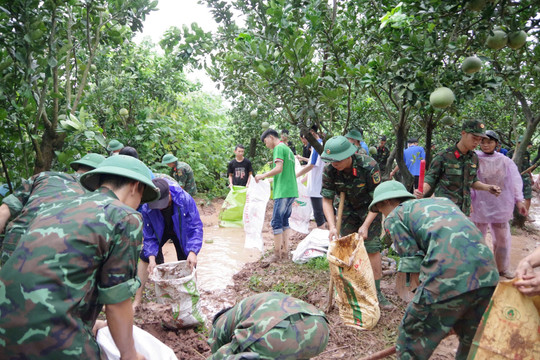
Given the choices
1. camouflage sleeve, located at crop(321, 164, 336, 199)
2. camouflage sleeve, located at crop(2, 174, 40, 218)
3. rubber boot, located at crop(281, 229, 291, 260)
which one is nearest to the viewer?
camouflage sleeve, located at crop(2, 174, 40, 218)

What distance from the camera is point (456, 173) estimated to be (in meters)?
3.77

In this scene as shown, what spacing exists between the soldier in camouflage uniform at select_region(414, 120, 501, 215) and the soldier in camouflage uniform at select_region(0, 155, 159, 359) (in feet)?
10.1

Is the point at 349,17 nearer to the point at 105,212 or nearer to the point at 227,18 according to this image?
the point at 227,18

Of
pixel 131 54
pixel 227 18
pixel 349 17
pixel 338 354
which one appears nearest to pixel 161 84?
pixel 131 54

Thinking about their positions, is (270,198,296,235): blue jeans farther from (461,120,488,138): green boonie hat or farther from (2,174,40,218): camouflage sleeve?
(2,174,40,218): camouflage sleeve

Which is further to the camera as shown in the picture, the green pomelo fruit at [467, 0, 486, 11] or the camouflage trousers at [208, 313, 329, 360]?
the green pomelo fruit at [467, 0, 486, 11]

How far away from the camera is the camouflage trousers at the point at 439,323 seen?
188 cm

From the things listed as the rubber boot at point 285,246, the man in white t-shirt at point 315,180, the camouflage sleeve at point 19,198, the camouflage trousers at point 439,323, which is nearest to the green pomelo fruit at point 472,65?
the camouflage trousers at point 439,323

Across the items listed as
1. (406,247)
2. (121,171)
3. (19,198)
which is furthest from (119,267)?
(406,247)

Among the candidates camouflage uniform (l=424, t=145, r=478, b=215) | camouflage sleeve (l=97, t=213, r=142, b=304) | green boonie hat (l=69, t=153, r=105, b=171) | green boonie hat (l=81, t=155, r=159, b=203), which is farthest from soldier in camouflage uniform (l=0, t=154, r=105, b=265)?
camouflage uniform (l=424, t=145, r=478, b=215)

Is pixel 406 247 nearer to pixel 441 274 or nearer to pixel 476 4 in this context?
pixel 441 274

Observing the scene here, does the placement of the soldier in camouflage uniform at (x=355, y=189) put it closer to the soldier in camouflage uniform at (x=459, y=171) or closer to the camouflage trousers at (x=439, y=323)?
the soldier in camouflage uniform at (x=459, y=171)

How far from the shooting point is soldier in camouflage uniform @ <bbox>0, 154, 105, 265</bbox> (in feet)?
6.68

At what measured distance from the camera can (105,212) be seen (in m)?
1.46
